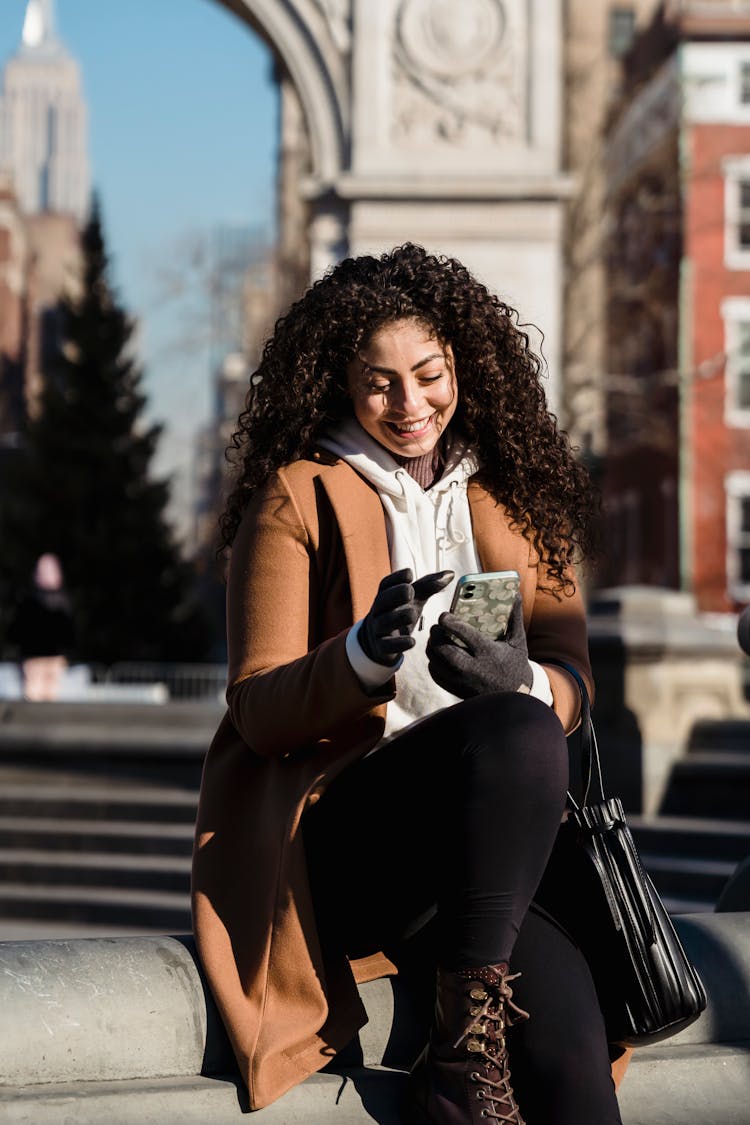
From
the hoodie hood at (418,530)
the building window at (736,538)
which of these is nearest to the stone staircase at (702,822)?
the hoodie hood at (418,530)

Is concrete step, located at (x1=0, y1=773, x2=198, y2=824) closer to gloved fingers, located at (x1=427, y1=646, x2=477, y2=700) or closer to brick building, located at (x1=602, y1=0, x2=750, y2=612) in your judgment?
gloved fingers, located at (x1=427, y1=646, x2=477, y2=700)

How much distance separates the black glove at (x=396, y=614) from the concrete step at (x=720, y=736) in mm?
4844

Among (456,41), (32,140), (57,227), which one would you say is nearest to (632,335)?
(456,41)

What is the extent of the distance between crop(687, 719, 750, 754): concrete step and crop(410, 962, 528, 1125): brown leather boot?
15.6ft

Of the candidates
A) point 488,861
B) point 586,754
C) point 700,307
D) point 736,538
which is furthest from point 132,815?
point 700,307

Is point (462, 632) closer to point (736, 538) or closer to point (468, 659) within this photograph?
point (468, 659)

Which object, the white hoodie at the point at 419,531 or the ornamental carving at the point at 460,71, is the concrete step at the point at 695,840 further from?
the ornamental carving at the point at 460,71

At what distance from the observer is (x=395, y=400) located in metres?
2.94

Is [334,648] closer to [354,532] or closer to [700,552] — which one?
[354,532]

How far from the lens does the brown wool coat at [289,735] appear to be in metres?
2.59

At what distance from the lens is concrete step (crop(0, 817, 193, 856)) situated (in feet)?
23.4

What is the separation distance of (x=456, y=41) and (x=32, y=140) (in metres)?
156

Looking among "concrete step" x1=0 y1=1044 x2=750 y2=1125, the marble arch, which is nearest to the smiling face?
"concrete step" x1=0 y1=1044 x2=750 y2=1125

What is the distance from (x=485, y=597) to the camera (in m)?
2.62
